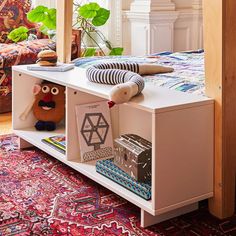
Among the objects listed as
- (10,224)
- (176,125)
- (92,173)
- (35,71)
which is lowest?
(10,224)

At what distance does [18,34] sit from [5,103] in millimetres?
642

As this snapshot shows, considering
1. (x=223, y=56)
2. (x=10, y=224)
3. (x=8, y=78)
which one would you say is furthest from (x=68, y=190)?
(x=8, y=78)

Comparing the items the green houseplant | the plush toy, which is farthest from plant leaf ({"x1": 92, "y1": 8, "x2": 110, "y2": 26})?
the plush toy

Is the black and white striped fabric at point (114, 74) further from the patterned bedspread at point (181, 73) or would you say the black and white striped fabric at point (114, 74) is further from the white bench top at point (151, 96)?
the patterned bedspread at point (181, 73)

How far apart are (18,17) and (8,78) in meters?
0.78

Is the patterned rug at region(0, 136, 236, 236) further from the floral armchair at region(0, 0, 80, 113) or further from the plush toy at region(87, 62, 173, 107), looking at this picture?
the floral armchair at region(0, 0, 80, 113)

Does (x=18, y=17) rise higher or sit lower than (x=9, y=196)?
higher

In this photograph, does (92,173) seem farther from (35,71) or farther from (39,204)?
(35,71)

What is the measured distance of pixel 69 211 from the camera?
1753 millimetres

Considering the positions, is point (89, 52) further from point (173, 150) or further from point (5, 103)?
point (173, 150)

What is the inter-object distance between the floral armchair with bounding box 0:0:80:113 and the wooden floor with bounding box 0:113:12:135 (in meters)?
0.07

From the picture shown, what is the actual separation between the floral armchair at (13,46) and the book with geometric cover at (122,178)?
160cm

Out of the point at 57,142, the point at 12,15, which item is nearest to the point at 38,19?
the point at 12,15

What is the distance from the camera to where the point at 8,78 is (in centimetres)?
329
